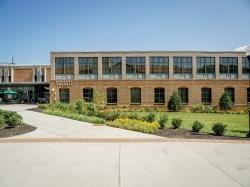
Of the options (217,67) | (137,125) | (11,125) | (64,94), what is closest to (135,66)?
(64,94)

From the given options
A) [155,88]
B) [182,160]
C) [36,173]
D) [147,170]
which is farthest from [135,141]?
[155,88]

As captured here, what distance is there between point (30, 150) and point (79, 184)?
4.56 metres

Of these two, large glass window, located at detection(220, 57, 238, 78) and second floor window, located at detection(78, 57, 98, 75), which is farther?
large glass window, located at detection(220, 57, 238, 78)

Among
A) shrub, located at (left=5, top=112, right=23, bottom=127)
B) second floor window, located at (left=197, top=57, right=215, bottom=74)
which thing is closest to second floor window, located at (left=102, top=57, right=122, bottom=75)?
second floor window, located at (left=197, top=57, right=215, bottom=74)

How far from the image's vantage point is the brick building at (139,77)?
3847 cm

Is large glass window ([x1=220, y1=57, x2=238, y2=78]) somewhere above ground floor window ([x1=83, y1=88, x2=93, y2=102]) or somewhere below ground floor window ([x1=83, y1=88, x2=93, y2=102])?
above

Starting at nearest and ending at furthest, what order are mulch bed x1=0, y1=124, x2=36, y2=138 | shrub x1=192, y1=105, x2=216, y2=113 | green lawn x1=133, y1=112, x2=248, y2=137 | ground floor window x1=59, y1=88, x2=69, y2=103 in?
1. mulch bed x1=0, y1=124, x2=36, y2=138
2. green lawn x1=133, y1=112, x2=248, y2=137
3. shrub x1=192, y1=105, x2=216, y2=113
4. ground floor window x1=59, y1=88, x2=69, y2=103

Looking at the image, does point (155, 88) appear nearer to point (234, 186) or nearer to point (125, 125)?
point (125, 125)

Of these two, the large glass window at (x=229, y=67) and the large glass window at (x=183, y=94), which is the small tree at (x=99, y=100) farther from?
the large glass window at (x=229, y=67)

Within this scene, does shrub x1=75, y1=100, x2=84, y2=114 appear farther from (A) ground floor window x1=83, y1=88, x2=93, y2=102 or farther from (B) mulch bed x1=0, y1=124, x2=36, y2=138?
(B) mulch bed x1=0, y1=124, x2=36, y2=138

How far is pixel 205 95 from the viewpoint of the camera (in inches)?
1537

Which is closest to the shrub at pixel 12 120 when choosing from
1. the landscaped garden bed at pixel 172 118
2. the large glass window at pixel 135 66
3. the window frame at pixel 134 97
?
the landscaped garden bed at pixel 172 118

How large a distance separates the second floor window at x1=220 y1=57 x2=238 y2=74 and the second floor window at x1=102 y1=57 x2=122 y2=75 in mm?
13671

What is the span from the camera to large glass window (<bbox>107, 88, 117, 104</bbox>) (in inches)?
1522
